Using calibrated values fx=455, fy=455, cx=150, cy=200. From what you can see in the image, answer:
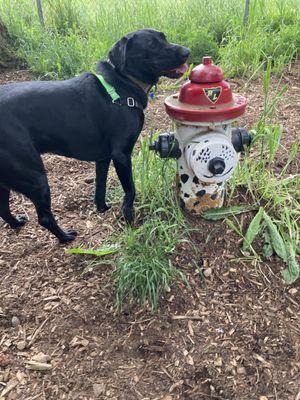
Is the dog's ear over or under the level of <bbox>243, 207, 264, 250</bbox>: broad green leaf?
over

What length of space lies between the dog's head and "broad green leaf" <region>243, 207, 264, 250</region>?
844 millimetres

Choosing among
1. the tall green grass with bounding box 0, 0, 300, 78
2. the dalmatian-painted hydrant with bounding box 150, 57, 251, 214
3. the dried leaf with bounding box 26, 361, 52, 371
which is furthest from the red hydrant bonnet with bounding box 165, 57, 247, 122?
the tall green grass with bounding box 0, 0, 300, 78

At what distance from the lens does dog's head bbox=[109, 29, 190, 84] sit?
2.19m

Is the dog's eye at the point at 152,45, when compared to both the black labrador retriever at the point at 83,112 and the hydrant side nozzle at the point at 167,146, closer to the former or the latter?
the black labrador retriever at the point at 83,112

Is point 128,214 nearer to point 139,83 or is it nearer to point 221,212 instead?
point 221,212

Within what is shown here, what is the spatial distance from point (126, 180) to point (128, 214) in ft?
0.67

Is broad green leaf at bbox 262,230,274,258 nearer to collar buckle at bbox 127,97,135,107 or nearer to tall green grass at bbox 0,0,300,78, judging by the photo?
collar buckle at bbox 127,97,135,107

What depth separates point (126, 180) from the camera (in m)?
2.37

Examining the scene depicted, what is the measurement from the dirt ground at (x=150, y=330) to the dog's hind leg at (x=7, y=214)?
0.36ft

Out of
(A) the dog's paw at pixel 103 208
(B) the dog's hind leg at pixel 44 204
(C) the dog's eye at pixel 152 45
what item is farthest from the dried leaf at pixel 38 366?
(C) the dog's eye at pixel 152 45

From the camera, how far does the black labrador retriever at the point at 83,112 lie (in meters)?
2.09

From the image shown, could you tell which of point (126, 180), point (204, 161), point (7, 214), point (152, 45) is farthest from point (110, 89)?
point (7, 214)

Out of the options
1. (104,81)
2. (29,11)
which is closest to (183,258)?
(104,81)

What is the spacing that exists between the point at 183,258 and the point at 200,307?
0.28 metres
